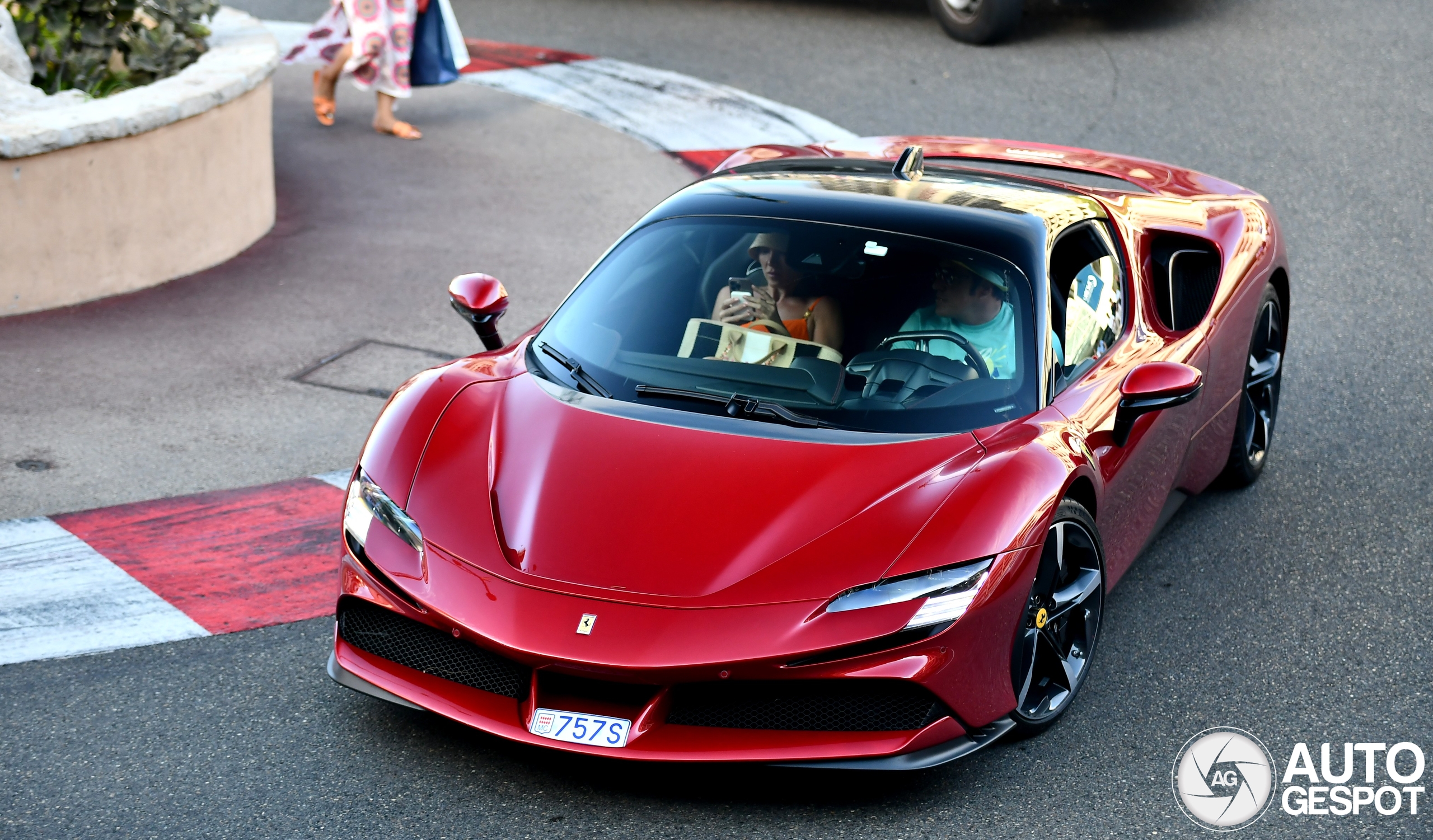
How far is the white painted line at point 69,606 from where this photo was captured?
14.9 feet

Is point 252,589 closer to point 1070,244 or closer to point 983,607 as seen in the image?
point 983,607

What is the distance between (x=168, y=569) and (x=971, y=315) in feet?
9.00

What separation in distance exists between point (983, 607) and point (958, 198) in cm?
164

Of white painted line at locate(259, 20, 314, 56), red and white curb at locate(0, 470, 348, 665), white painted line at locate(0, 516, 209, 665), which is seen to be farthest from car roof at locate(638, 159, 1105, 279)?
white painted line at locate(259, 20, 314, 56)

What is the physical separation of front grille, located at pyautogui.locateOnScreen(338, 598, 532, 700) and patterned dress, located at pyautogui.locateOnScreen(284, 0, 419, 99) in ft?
23.1

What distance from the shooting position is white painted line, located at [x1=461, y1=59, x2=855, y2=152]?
1058cm

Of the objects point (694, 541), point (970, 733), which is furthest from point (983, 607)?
point (694, 541)

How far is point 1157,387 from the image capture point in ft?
14.0

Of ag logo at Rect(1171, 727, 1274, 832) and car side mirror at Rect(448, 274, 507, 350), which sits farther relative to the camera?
car side mirror at Rect(448, 274, 507, 350)

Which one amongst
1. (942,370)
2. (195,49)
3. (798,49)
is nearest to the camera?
(942,370)

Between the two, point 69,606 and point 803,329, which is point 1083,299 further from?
point 69,606

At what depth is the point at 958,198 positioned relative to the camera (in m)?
4.77

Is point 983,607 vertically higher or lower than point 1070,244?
lower

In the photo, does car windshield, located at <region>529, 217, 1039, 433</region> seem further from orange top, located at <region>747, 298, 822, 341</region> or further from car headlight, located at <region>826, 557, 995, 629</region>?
car headlight, located at <region>826, 557, 995, 629</region>
